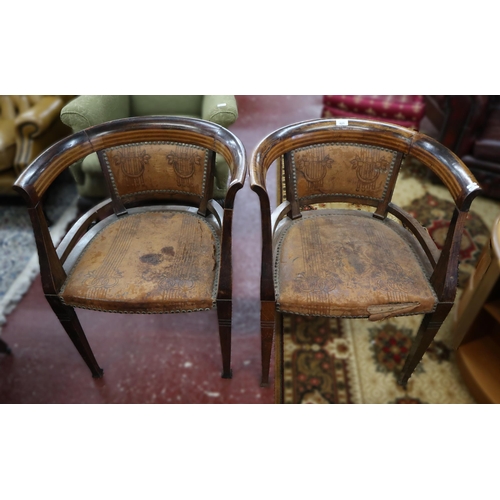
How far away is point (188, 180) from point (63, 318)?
2.07ft

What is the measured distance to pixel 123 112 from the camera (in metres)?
2.10

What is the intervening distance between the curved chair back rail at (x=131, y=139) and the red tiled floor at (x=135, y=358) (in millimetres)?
754

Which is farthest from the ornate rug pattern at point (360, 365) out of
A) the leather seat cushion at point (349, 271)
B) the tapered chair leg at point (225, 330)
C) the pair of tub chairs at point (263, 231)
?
the leather seat cushion at point (349, 271)

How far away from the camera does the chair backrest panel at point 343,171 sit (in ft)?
4.56

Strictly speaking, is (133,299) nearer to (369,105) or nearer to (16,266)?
(16,266)

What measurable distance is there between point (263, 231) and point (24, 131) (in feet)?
5.52

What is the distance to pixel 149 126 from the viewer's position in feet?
4.51

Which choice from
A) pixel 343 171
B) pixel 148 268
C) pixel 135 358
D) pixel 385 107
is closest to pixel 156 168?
pixel 148 268

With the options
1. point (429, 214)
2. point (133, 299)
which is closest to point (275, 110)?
point (429, 214)

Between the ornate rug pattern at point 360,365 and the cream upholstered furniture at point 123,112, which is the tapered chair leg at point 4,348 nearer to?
the cream upholstered furniture at point 123,112

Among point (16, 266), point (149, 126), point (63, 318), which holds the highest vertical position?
point (149, 126)

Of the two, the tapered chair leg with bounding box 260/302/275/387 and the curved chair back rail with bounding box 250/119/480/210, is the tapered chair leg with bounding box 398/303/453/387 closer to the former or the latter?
the curved chair back rail with bounding box 250/119/480/210

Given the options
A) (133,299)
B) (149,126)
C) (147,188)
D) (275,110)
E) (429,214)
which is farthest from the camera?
(275,110)

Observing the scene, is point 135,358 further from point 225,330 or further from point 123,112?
point 123,112
